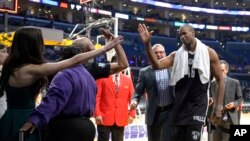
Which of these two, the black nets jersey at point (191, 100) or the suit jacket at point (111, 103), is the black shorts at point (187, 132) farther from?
A: the suit jacket at point (111, 103)

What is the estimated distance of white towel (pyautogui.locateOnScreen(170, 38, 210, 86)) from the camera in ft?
16.0

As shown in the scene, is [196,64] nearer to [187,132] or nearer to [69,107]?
[187,132]

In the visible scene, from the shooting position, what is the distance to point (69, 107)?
356cm

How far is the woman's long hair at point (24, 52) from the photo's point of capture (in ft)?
11.2

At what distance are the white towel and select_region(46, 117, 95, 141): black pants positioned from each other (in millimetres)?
1745

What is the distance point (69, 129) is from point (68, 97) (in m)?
0.29

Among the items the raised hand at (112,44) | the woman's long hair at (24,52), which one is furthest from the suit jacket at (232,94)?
the woman's long hair at (24,52)

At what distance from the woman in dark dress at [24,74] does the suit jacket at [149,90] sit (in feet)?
8.97

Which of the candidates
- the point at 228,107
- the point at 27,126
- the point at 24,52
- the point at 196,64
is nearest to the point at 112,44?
the point at 24,52

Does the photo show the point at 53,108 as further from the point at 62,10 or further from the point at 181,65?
the point at 62,10

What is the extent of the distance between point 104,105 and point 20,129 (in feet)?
11.0

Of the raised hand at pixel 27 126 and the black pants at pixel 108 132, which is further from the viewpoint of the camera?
the black pants at pixel 108 132

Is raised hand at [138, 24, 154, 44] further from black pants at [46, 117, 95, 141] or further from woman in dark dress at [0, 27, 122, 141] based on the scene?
black pants at [46, 117, 95, 141]

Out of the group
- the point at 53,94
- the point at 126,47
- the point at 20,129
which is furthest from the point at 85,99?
the point at 126,47
